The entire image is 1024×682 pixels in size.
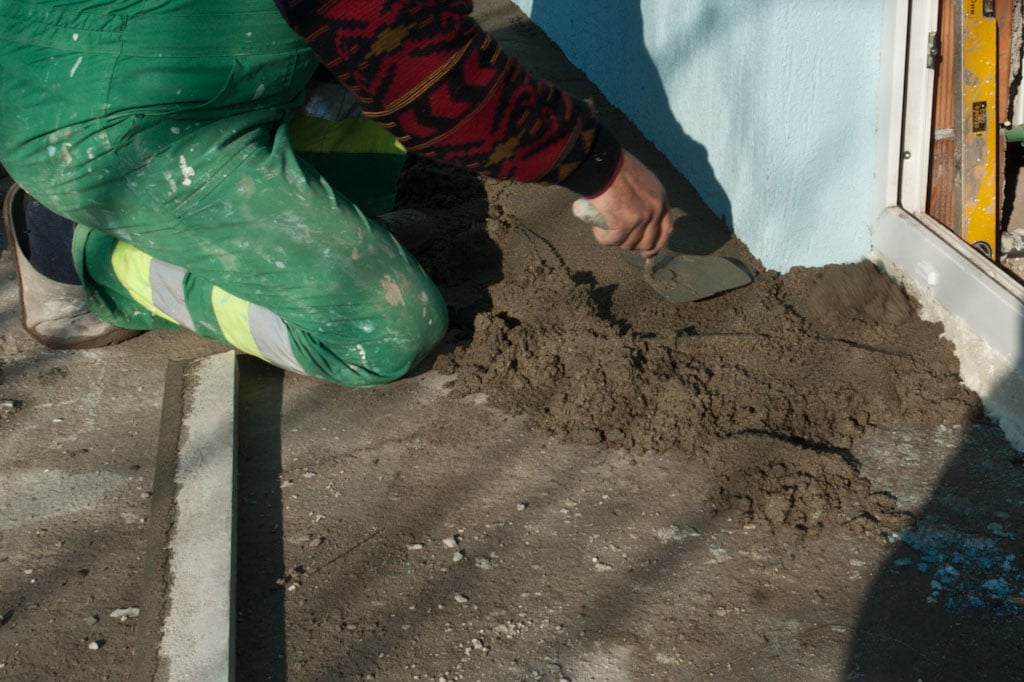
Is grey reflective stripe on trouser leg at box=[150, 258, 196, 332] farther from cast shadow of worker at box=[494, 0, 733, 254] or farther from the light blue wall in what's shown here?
the light blue wall

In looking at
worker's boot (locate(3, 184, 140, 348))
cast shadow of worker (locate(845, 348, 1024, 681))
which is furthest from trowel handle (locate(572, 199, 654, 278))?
worker's boot (locate(3, 184, 140, 348))

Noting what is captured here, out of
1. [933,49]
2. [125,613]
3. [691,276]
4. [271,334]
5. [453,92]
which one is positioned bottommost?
[125,613]

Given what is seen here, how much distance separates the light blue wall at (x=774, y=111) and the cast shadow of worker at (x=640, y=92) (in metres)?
0.01

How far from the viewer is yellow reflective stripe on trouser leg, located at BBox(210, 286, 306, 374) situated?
2309mm

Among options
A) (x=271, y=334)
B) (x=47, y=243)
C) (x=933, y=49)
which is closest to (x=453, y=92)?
(x=271, y=334)

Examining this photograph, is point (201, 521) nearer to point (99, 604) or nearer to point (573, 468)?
point (99, 604)

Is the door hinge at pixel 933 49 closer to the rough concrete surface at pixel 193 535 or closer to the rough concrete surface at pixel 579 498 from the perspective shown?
the rough concrete surface at pixel 579 498

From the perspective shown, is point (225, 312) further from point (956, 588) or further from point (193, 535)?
point (956, 588)

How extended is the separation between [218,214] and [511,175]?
1.98 feet

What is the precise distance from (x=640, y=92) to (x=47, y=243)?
198cm

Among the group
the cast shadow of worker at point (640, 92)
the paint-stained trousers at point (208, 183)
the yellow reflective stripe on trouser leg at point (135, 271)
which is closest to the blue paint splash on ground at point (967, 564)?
the paint-stained trousers at point (208, 183)

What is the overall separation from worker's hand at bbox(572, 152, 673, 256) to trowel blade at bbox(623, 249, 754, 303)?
396 millimetres

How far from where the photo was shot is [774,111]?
258cm

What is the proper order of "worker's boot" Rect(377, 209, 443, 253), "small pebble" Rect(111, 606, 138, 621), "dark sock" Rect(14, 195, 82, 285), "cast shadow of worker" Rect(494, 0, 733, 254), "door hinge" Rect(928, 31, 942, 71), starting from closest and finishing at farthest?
1. "small pebble" Rect(111, 606, 138, 621)
2. "door hinge" Rect(928, 31, 942, 71)
3. "dark sock" Rect(14, 195, 82, 285)
4. "worker's boot" Rect(377, 209, 443, 253)
5. "cast shadow of worker" Rect(494, 0, 733, 254)
